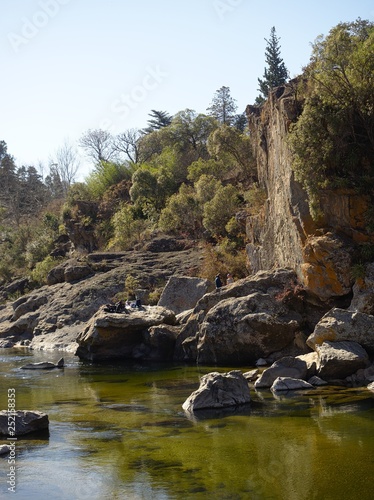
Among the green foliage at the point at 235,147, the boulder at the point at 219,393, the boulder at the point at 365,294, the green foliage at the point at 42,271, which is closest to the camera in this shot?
the boulder at the point at 219,393

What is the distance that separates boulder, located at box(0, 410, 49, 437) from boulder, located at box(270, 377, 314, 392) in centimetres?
682

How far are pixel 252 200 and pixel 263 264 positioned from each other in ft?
22.5

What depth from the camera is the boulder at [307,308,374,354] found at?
798 inches

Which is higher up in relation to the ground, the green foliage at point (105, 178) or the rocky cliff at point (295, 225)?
the green foliage at point (105, 178)

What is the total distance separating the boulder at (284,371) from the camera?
19.0 metres

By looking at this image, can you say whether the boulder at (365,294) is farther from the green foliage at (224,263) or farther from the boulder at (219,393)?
the green foliage at (224,263)

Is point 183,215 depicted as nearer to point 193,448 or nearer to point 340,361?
point 340,361

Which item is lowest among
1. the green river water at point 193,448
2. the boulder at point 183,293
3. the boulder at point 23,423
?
the green river water at point 193,448

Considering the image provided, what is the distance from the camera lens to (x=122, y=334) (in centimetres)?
2841

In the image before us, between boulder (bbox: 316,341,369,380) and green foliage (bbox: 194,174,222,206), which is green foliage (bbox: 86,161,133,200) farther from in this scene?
boulder (bbox: 316,341,369,380)

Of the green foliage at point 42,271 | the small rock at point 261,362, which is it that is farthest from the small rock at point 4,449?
the green foliage at point 42,271

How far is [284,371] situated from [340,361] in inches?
67.9

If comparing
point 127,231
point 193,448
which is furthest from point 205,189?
point 193,448

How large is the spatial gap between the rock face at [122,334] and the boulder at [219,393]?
1058cm
